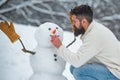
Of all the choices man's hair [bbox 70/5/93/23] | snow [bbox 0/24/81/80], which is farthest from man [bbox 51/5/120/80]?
snow [bbox 0/24/81/80]

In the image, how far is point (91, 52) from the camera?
1782mm

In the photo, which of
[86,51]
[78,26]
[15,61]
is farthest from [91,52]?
[15,61]

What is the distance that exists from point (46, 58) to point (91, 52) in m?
0.25

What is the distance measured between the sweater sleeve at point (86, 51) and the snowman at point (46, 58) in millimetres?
87

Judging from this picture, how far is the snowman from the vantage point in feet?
6.12

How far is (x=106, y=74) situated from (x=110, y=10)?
4.81 m

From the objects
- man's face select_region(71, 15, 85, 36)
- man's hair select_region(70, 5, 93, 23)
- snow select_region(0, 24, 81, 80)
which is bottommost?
snow select_region(0, 24, 81, 80)

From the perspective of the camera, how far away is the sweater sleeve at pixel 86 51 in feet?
5.84

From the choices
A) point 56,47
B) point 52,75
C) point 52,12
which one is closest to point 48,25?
point 56,47

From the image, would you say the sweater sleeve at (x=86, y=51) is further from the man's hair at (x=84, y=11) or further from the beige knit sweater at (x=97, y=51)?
the man's hair at (x=84, y=11)

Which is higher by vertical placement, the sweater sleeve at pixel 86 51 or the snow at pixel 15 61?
the sweater sleeve at pixel 86 51

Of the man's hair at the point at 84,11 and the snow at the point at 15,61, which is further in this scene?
the snow at the point at 15,61

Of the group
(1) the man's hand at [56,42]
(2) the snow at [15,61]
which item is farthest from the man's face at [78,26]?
(2) the snow at [15,61]

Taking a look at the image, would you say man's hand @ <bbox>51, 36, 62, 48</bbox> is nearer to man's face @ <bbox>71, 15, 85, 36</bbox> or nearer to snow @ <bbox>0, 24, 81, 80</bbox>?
man's face @ <bbox>71, 15, 85, 36</bbox>
